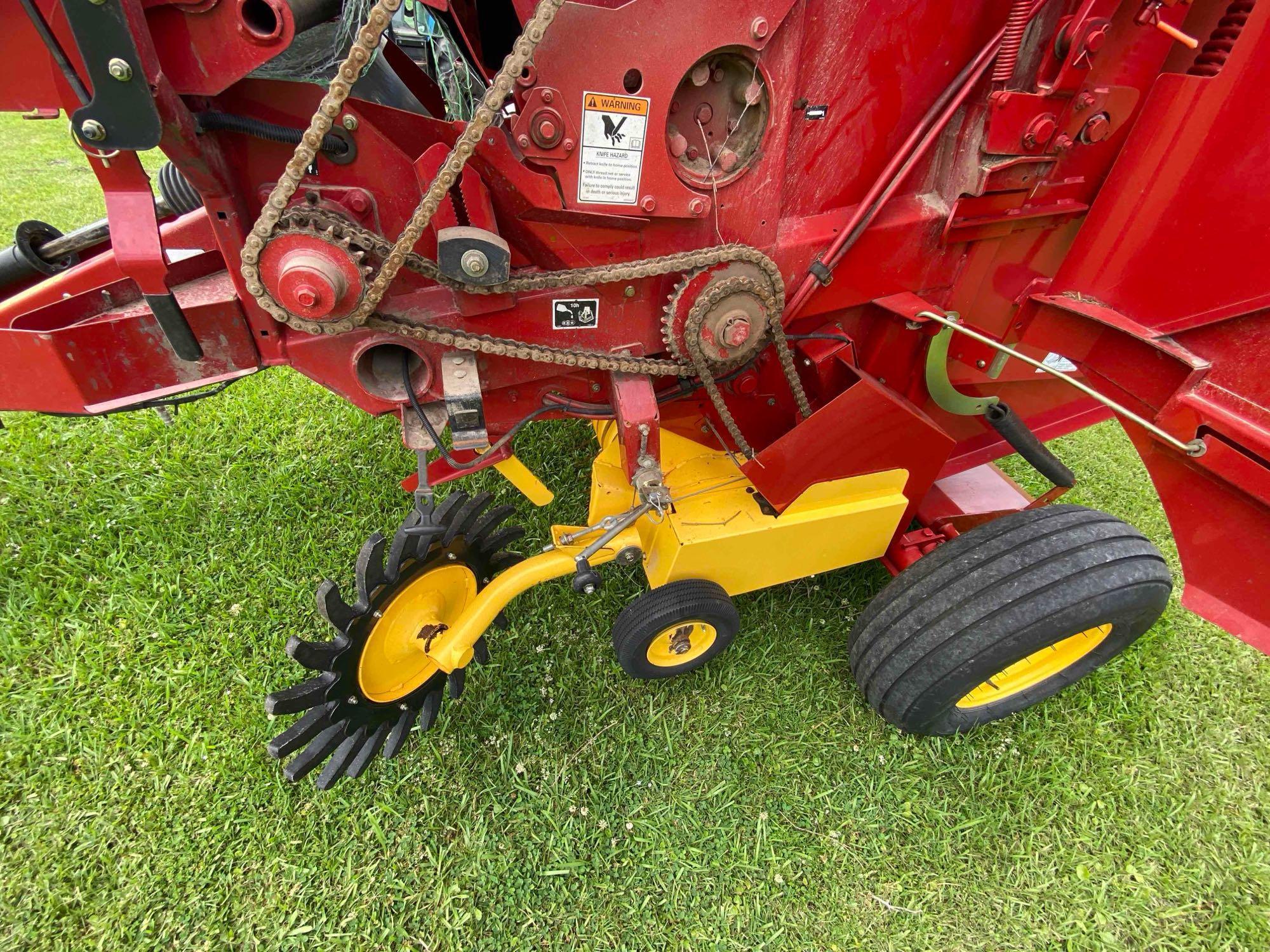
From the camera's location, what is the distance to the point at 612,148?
5.28ft

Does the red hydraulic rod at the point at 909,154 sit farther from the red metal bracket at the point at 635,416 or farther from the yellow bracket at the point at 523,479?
the yellow bracket at the point at 523,479

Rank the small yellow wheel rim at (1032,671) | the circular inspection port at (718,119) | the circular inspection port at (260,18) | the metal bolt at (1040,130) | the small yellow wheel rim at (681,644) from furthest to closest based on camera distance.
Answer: the small yellow wheel rim at (1032,671)
the small yellow wheel rim at (681,644)
the metal bolt at (1040,130)
the circular inspection port at (718,119)
the circular inspection port at (260,18)

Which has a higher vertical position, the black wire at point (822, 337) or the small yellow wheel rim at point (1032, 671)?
the black wire at point (822, 337)

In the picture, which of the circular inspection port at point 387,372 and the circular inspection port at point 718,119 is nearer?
the circular inspection port at point 718,119

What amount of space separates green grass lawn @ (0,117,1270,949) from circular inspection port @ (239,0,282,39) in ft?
7.11

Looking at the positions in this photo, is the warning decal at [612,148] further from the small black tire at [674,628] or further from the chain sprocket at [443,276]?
the small black tire at [674,628]

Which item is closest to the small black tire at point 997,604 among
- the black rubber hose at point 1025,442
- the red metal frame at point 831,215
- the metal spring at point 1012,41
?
the black rubber hose at point 1025,442

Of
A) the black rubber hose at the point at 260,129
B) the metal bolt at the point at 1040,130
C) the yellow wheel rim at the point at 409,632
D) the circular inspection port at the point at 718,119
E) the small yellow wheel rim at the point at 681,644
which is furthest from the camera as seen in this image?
the small yellow wheel rim at the point at 681,644

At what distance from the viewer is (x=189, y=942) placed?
2.01m

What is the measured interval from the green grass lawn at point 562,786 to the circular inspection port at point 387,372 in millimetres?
1304

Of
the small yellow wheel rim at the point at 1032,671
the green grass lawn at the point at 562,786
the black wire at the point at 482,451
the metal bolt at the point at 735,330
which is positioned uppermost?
the metal bolt at the point at 735,330

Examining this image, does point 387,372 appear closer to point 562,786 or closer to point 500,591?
point 500,591

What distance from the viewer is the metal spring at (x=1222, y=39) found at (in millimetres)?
1585

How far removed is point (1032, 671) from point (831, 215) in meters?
2.00
